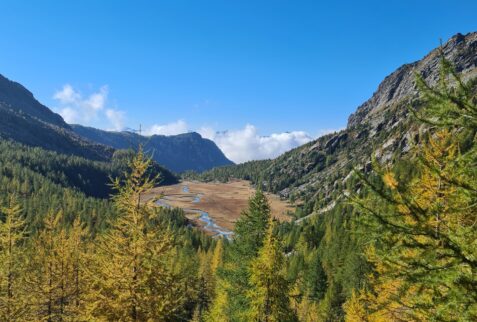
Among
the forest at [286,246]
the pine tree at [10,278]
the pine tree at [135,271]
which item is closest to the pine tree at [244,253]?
the forest at [286,246]

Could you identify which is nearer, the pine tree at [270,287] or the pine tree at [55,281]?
the pine tree at [270,287]

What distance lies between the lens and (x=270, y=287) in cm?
2150

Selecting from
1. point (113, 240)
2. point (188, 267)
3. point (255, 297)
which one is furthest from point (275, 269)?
point (188, 267)

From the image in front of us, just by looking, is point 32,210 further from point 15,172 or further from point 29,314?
point 29,314

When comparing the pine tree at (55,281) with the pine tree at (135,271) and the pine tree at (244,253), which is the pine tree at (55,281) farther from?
the pine tree at (244,253)

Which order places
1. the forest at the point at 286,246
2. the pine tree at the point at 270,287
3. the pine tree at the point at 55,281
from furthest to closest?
the pine tree at the point at 55,281
the pine tree at the point at 270,287
the forest at the point at 286,246

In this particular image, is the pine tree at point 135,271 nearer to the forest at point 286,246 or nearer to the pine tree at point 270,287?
the forest at point 286,246

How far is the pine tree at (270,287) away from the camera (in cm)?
2112

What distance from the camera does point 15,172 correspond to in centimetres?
19188

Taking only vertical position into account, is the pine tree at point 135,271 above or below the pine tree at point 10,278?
above

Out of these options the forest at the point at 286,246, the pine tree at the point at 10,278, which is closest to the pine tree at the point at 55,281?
the forest at the point at 286,246

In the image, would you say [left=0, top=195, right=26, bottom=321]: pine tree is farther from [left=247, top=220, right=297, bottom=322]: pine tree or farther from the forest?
[left=247, top=220, right=297, bottom=322]: pine tree

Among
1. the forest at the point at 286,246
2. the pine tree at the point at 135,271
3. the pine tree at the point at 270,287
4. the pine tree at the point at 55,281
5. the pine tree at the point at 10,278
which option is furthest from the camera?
the pine tree at the point at 55,281

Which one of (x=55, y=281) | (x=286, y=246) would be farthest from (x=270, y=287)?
(x=55, y=281)
